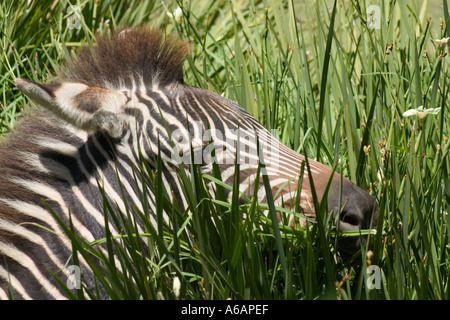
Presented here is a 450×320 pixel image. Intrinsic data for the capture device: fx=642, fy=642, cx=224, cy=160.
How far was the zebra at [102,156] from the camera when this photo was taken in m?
2.64

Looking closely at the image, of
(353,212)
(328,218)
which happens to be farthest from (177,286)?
(353,212)

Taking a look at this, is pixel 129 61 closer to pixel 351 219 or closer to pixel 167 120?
pixel 167 120

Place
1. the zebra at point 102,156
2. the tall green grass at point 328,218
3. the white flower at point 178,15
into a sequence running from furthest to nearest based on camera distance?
the white flower at point 178,15 → the zebra at point 102,156 → the tall green grass at point 328,218

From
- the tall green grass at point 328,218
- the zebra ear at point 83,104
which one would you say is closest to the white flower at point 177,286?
the tall green grass at point 328,218

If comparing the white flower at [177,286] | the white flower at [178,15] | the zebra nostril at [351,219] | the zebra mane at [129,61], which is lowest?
the white flower at [177,286]

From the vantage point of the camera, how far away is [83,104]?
273cm

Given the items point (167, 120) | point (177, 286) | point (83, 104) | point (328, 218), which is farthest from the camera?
point (167, 120)

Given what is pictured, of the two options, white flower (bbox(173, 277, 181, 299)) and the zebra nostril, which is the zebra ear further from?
the zebra nostril

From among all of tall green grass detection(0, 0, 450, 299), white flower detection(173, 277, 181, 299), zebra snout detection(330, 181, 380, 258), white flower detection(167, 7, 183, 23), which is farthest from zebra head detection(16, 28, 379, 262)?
white flower detection(167, 7, 183, 23)

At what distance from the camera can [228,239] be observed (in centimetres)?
248

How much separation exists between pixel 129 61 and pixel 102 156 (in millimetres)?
508

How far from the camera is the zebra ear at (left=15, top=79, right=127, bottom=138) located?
2.66 meters

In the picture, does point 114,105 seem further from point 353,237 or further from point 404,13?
point 404,13

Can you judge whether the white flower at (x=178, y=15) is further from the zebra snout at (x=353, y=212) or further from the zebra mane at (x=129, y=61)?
the zebra snout at (x=353, y=212)
